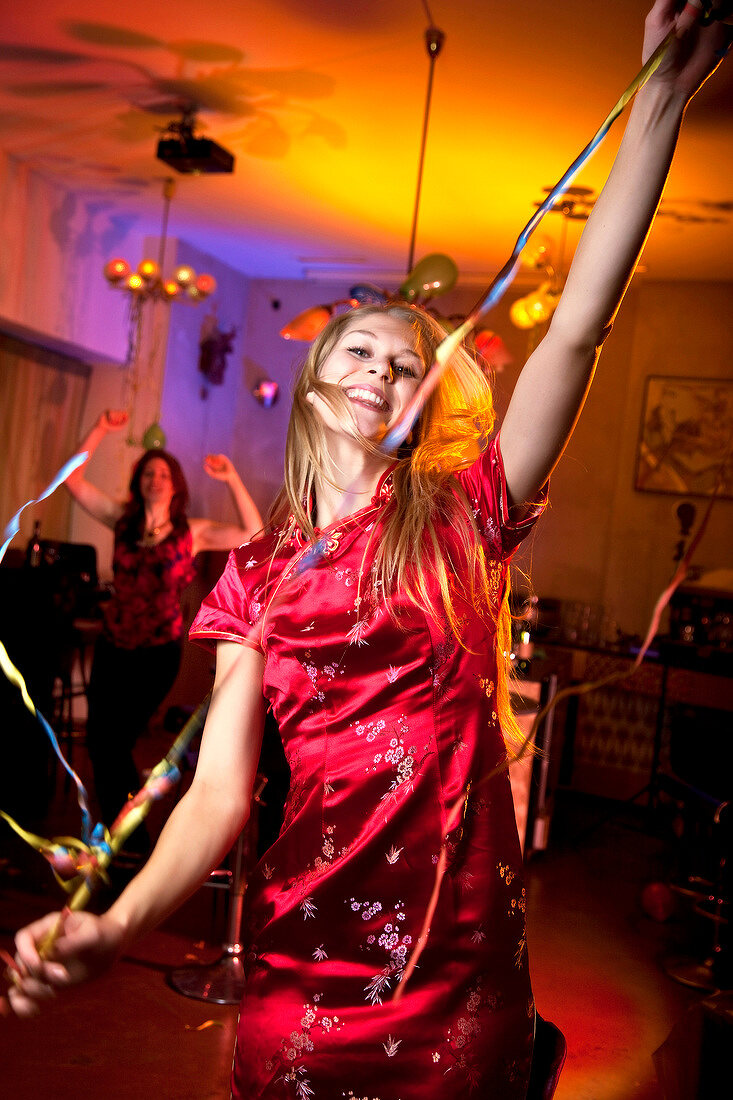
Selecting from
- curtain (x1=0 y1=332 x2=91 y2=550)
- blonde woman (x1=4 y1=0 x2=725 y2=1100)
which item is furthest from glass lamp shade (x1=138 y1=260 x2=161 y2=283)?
blonde woman (x1=4 y1=0 x2=725 y2=1100)

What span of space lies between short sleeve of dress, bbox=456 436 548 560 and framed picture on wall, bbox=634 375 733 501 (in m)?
5.70

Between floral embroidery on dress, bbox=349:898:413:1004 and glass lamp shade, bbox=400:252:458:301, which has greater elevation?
glass lamp shade, bbox=400:252:458:301

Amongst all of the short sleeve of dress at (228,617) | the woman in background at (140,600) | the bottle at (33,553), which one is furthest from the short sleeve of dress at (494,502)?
the bottle at (33,553)

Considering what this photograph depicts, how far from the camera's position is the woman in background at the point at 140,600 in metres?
3.53

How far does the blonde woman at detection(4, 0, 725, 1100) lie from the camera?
914 mm

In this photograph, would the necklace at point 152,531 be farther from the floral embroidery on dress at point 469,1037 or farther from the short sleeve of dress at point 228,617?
the floral embroidery on dress at point 469,1037

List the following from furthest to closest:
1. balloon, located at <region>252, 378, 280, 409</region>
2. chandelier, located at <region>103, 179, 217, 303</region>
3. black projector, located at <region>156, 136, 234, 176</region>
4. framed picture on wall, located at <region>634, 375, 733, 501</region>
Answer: balloon, located at <region>252, 378, 280, 409</region> < framed picture on wall, located at <region>634, 375, 733, 501</region> < chandelier, located at <region>103, 179, 217, 303</region> < black projector, located at <region>156, 136, 234, 176</region>

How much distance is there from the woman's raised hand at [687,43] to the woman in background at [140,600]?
2650mm

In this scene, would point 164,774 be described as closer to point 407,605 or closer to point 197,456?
point 407,605

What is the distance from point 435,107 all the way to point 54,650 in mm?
3197

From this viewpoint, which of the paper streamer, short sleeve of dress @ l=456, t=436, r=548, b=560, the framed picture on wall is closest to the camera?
the paper streamer

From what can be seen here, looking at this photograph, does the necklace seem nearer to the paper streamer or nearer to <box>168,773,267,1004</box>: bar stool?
<box>168,773,267,1004</box>: bar stool

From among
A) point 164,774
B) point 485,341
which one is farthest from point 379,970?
point 485,341

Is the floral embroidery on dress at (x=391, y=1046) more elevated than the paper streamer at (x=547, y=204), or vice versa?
the paper streamer at (x=547, y=204)
